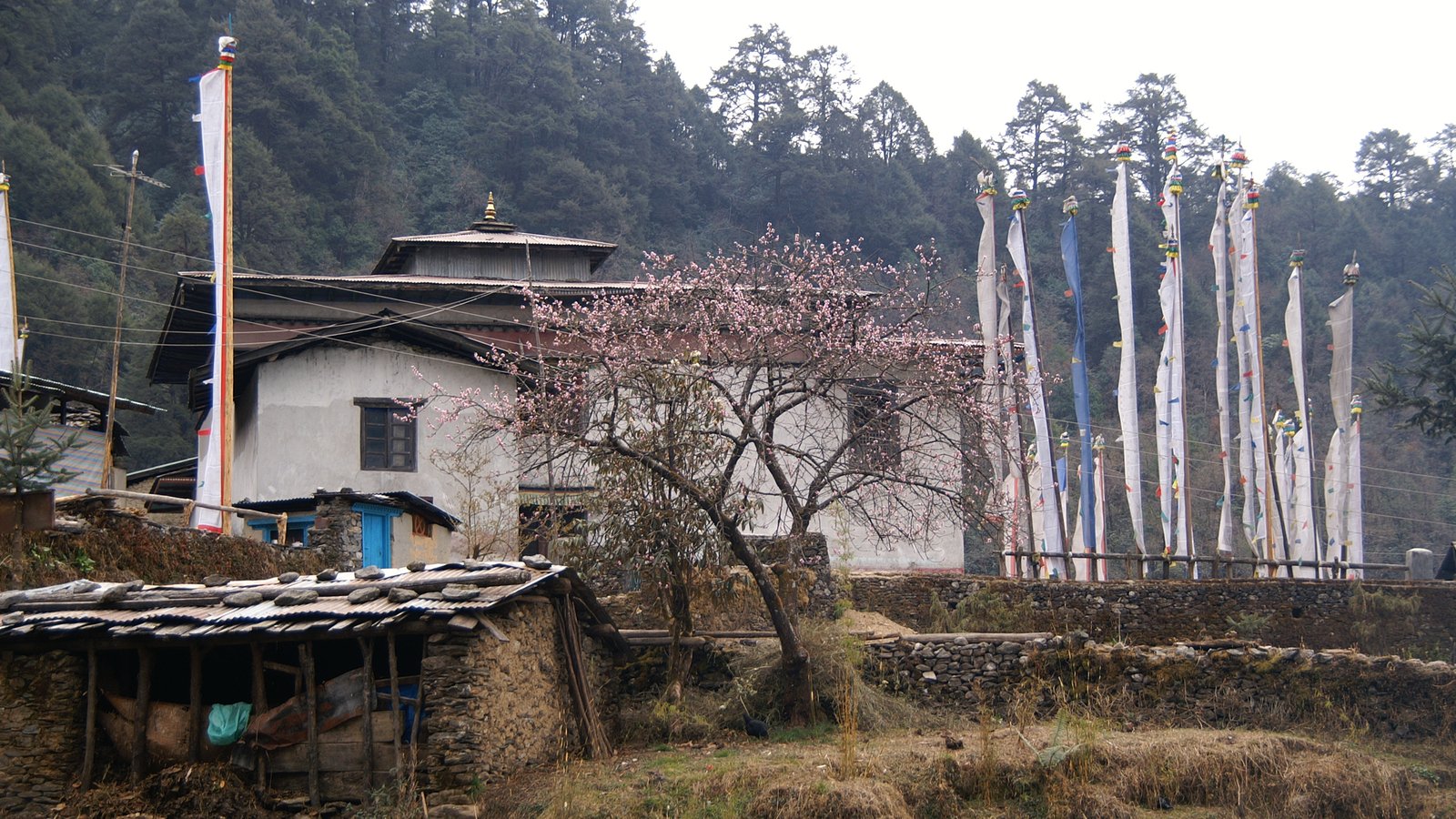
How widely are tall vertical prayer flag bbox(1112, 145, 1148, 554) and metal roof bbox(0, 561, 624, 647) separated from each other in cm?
1912

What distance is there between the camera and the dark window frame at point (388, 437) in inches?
1131

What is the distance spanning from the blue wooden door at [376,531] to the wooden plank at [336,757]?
9.75m

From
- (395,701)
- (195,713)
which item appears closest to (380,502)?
(195,713)

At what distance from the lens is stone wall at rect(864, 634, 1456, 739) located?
61.0ft

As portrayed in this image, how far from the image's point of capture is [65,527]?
58.0ft

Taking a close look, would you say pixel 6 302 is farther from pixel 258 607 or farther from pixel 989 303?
pixel 989 303

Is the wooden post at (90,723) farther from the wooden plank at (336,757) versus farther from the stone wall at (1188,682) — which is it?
the stone wall at (1188,682)

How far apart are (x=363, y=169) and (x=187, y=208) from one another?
13.5 m

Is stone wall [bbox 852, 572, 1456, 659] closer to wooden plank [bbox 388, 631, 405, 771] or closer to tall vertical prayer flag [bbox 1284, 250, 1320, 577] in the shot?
→ tall vertical prayer flag [bbox 1284, 250, 1320, 577]

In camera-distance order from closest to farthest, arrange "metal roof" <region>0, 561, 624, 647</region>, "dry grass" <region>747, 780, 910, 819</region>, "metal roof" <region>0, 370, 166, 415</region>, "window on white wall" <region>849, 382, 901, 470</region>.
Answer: "metal roof" <region>0, 561, 624, 647</region> < "dry grass" <region>747, 780, 910, 819</region> < "window on white wall" <region>849, 382, 901, 470</region> < "metal roof" <region>0, 370, 166, 415</region>

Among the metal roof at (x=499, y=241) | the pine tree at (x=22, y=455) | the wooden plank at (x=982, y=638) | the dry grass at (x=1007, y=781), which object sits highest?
the metal roof at (x=499, y=241)

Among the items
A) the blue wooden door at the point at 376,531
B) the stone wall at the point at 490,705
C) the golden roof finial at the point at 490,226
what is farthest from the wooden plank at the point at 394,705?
the golden roof finial at the point at 490,226

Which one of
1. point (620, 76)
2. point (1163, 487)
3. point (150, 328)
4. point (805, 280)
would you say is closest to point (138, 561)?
point (805, 280)

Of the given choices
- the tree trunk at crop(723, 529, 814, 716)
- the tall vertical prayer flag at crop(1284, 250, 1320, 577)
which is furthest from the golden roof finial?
the tree trunk at crop(723, 529, 814, 716)
